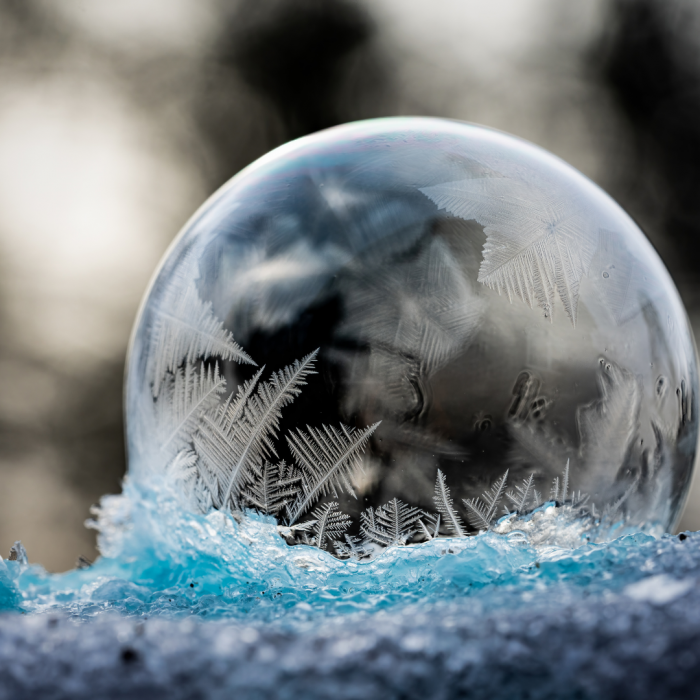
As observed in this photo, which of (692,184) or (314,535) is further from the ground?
(692,184)

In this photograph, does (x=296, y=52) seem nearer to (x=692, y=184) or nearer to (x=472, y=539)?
(x=692, y=184)

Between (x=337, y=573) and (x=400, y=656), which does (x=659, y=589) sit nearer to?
(x=400, y=656)

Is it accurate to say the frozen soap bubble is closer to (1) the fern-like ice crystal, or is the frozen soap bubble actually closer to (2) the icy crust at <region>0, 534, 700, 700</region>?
(1) the fern-like ice crystal

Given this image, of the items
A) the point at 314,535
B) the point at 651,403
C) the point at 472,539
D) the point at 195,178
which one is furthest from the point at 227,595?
the point at 195,178

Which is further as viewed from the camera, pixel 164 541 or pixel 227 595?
A: pixel 164 541

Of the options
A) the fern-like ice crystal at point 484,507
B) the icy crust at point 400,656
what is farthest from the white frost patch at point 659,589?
the fern-like ice crystal at point 484,507

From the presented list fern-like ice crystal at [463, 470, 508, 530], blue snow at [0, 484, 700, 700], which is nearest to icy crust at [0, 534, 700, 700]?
blue snow at [0, 484, 700, 700]

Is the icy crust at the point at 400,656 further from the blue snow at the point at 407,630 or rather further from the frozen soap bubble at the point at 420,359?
the frozen soap bubble at the point at 420,359
